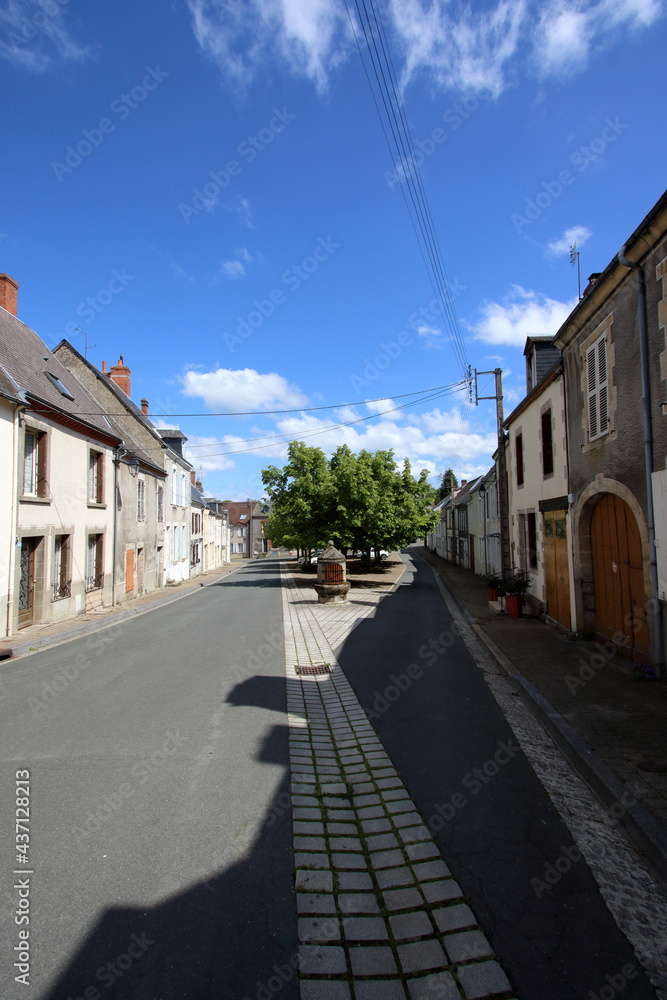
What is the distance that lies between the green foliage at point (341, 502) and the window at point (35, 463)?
11.2 meters

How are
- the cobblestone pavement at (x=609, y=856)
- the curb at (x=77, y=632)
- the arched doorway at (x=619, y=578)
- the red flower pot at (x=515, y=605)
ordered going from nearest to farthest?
the cobblestone pavement at (x=609, y=856) < the arched doorway at (x=619, y=578) < the curb at (x=77, y=632) < the red flower pot at (x=515, y=605)

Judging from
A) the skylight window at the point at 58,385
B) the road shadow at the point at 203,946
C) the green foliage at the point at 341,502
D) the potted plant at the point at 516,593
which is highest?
the skylight window at the point at 58,385

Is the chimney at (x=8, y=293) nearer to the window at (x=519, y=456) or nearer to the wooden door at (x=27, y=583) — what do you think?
the wooden door at (x=27, y=583)

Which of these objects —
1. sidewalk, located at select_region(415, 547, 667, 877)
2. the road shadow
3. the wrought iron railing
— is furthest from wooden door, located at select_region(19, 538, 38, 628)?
the road shadow

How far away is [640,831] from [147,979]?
3297 mm

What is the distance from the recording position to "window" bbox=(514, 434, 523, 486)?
52.2ft

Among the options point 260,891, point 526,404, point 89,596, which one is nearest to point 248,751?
point 260,891

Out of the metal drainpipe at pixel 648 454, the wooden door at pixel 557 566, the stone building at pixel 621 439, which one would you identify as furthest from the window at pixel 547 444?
the metal drainpipe at pixel 648 454

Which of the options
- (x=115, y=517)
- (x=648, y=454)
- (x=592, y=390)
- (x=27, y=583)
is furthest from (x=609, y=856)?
(x=115, y=517)

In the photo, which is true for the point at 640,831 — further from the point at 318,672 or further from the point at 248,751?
the point at 318,672

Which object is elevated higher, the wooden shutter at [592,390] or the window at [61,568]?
the wooden shutter at [592,390]

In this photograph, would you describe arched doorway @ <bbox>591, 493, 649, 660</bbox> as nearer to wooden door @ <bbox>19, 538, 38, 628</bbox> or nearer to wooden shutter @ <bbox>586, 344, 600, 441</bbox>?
wooden shutter @ <bbox>586, 344, 600, 441</bbox>

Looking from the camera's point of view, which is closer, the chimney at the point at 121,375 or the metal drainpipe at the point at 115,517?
the metal drainpipe at the point at 115,517

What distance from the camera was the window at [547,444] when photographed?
12891 millimetres
